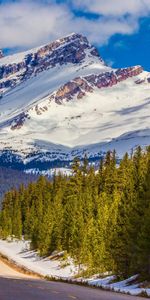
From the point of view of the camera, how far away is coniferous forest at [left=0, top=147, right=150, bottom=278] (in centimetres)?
4419

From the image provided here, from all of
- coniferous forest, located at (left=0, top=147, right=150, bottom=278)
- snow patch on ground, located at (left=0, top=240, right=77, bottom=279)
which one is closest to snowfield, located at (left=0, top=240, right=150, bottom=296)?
snow patch on ground, located at (left=0, top=240, right=77, bottom=279)

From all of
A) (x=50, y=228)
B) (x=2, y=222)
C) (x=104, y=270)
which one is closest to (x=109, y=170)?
(x=50, y=228)

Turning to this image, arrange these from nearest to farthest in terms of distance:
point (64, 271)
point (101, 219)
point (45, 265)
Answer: point (101, 219) → point (64, 271) → point (45, 265)

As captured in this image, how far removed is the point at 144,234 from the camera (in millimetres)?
40250

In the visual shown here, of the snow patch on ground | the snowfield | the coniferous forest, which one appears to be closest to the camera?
the snowfield

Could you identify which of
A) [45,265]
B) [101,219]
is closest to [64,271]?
[101,219]

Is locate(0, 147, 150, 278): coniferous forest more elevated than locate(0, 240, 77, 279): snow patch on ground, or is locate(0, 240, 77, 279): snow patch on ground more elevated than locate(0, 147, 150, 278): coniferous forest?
locate(0, 147, 150, 278): coniferous forest

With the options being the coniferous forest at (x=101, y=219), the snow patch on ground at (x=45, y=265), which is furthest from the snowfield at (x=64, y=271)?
the coniferous forest at (x=101, y=219)

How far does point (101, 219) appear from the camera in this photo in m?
66.1

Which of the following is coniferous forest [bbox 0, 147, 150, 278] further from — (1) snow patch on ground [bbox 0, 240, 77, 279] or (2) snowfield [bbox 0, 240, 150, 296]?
(1) snow patch on ground [bbox 0, 240, 77, 279]

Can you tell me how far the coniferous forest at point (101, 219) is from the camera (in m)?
44.2

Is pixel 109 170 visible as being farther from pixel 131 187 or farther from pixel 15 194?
pixel 15 194

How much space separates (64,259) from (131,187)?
24.8 meters

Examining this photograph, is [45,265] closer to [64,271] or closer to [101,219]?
[64,271]
